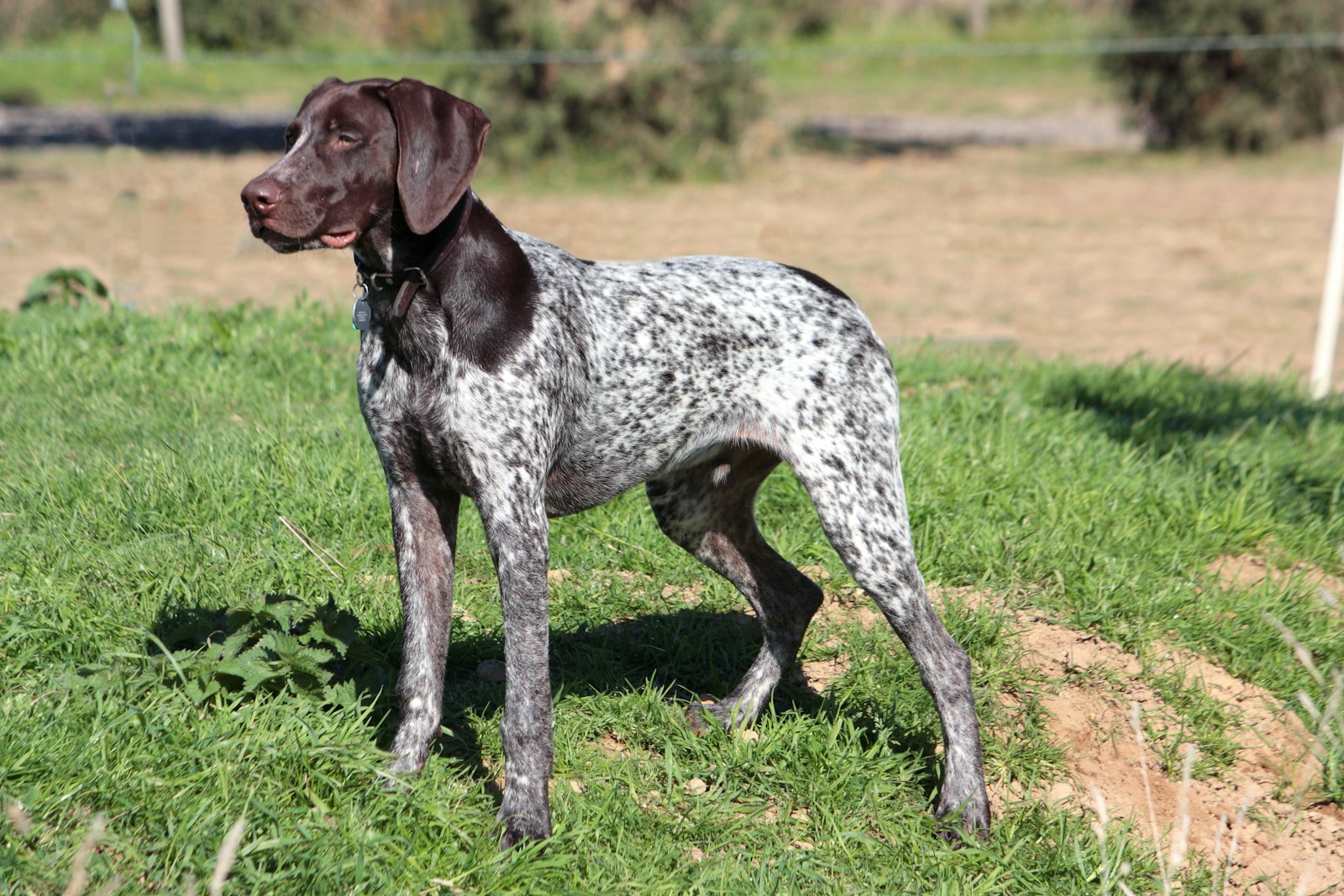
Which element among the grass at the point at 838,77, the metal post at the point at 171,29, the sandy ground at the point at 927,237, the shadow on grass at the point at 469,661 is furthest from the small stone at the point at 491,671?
the metal post at the point at 171,29

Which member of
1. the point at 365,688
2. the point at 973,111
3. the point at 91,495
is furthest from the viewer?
the point at 973,111

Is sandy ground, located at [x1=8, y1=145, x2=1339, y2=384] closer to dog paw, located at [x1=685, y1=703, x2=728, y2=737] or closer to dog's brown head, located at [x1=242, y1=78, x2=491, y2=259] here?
dog paw, located at [x1=685, y1=703, x2=728, y2=737]

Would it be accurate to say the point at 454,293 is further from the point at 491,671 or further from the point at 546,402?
the point at 491,671

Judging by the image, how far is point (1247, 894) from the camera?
12.1 feet

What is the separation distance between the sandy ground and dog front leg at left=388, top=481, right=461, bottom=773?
4835mm

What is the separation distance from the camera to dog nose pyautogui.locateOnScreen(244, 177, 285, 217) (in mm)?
3029

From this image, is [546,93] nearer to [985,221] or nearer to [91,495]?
[985,221]

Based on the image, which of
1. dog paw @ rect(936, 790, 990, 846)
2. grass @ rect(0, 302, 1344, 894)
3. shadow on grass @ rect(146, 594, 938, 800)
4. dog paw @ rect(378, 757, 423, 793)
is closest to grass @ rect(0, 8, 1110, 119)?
grass @ rect(0, 302, 1344, 894)

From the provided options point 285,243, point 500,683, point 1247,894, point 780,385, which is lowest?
point 1247,894

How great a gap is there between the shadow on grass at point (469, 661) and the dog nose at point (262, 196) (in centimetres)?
124

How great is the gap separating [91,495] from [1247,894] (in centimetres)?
417

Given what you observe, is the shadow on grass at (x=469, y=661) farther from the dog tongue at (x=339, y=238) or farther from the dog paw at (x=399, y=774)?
the dog tongue at (x=339, y=238)

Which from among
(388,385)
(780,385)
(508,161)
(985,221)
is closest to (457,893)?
(388,385)

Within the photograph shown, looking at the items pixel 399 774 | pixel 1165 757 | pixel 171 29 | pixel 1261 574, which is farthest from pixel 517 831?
pixel 171 29
